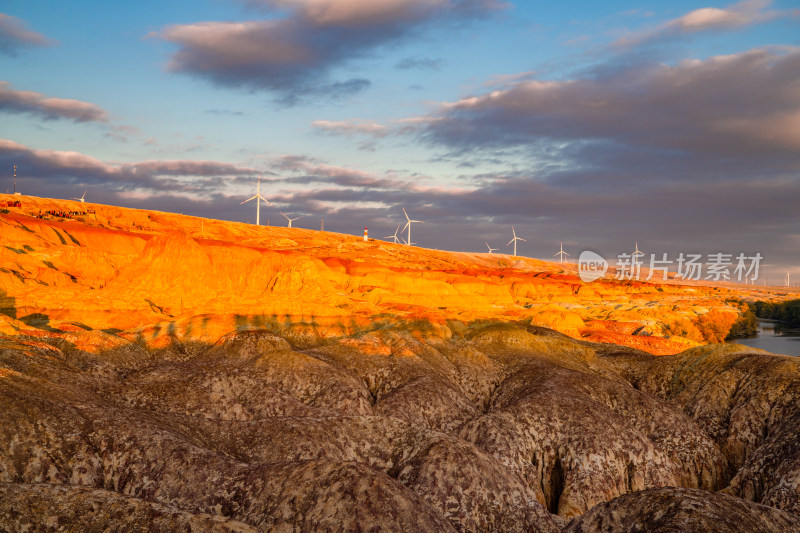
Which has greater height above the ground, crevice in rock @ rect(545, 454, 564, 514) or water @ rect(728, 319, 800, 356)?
crevice in rock @ rect(545, 454, 564, 514)

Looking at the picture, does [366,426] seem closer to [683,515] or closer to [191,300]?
[683,515]

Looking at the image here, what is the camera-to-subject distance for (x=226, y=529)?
18281mm

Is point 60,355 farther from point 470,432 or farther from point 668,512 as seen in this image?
point 668,512

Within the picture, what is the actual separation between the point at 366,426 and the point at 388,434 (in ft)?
4.48

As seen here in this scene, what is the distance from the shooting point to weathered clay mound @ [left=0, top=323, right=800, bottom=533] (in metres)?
21.3

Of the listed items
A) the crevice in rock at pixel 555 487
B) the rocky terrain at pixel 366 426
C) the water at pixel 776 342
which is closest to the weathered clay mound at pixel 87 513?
the rocky terrain at pixel 366 426

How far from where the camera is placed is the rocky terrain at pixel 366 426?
20.7m

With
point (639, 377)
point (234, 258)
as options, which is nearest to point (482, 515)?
point (639, 377)

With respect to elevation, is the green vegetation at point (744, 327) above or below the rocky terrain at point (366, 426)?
below

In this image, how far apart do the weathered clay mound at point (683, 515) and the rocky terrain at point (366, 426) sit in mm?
64

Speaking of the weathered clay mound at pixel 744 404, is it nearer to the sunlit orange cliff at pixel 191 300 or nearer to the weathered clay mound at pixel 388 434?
the weathered clay mound at pixel 388 434

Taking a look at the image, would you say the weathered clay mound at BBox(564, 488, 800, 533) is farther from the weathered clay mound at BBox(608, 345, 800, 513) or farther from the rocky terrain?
the weathered clay mound at BBox(608, 345, 800, 513)

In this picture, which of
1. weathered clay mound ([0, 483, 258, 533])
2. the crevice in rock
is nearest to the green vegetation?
the crevice in rock

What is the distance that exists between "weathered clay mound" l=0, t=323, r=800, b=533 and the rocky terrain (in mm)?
115
